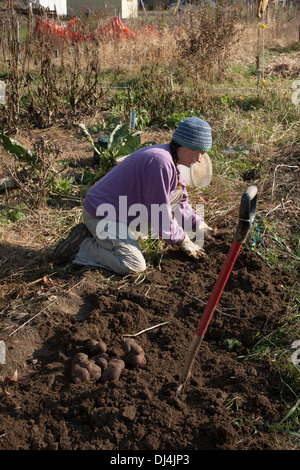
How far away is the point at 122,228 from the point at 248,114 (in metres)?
4.34

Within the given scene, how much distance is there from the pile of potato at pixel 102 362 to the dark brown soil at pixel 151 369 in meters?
0.04

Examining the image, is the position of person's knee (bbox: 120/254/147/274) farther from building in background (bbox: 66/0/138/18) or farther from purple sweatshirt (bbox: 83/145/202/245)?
building in background (bbox: 66/0/138/18)

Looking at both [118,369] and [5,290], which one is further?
[5,290]

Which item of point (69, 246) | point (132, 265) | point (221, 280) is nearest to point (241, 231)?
point (221, 280)

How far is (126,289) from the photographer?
356 cm

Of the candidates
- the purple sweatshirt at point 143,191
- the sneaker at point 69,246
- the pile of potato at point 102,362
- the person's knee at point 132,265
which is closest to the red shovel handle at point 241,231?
the pile of potato at point 102,362

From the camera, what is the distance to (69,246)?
387 cm

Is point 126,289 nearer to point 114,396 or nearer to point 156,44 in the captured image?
point 114,396

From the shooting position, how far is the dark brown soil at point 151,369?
2.37 meters

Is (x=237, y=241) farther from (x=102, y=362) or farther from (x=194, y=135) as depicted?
(x=194, y=135)

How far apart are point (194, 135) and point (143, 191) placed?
58cm

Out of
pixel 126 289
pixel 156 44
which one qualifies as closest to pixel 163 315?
pixel 126 289

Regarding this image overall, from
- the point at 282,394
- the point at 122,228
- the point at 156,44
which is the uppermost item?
the point at 156,44

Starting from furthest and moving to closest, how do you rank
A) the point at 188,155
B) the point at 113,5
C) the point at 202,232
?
the point at 113,5, the point at 202,232, the point at 188,155
